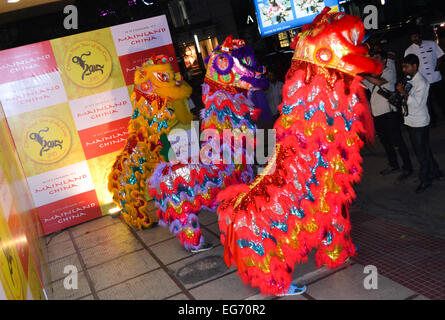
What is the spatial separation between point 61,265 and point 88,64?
8.32 feet

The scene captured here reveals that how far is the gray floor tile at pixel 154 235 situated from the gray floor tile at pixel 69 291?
0.79m

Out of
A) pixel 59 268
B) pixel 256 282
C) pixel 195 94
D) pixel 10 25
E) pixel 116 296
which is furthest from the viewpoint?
pixel 195 94

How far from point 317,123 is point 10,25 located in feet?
16.0

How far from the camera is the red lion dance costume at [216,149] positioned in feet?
11.2

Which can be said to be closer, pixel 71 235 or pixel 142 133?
pixel 142 133

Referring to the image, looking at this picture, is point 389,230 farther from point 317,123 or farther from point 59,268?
point 59,268

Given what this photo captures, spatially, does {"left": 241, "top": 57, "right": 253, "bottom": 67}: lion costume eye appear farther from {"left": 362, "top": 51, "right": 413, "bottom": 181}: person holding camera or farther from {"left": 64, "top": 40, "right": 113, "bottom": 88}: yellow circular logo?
{"left": 64, "top": 40, "right": 113, "bottom": 88}: yellow circular logo

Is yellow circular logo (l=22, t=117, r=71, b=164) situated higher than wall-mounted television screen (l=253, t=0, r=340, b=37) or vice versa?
wall-mounted television screen (l=253, t=0, r=340, b=37)

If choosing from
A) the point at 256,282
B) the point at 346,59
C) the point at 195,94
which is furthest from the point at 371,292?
the point at 195,94

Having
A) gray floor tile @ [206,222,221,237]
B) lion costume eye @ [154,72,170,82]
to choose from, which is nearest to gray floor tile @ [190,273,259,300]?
gray floor tile @ [206,222,221,237]

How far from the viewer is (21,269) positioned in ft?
6.31

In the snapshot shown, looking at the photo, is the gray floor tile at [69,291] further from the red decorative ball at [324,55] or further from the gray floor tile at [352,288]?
the red decorative ball at [324,55]

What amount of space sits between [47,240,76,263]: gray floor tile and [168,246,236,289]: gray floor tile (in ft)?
5.12

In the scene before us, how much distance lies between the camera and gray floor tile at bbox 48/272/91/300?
346 cm
